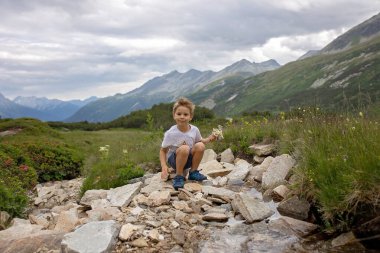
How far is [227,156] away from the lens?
983 centimetres

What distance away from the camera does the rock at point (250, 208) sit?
5668mm

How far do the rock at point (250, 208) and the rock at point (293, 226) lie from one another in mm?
257

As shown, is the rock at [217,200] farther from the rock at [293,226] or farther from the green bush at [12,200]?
the green bush at [12,200]

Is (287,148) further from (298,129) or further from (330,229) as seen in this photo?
(330,229)

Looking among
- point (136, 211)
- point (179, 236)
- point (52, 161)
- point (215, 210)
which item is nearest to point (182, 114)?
point (215, 210)

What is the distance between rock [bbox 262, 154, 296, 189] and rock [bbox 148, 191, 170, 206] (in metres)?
1.99

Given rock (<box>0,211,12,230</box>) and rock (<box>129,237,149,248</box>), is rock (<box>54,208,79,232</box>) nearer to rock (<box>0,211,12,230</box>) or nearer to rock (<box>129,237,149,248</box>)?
rock (<box>0,211,12,230</box>)

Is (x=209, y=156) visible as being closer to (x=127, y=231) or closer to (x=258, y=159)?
(x=258, y=159)

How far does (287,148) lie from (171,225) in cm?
392

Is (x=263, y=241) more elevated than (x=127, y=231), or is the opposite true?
(x=127, y=231)

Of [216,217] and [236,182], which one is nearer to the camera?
[216,217]

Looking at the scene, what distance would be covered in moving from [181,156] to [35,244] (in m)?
3.18

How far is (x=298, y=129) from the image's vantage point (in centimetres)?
905

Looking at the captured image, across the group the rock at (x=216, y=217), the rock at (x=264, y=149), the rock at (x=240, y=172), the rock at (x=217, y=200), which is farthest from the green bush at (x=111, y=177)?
the rock at (x=216, y=217)
